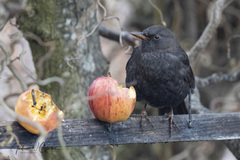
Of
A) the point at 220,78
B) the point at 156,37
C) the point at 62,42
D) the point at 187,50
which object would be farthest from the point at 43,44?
the point at 187,50

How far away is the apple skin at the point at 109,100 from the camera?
2.20 m

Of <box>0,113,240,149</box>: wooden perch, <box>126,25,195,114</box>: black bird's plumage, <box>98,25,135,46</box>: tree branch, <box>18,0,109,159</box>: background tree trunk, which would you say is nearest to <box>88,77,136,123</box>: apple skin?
<box>0,113,240,149</box>: wooden perch

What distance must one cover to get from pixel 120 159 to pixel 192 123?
120 inches

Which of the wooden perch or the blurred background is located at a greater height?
the wooden perch

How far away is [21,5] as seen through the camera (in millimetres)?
2953

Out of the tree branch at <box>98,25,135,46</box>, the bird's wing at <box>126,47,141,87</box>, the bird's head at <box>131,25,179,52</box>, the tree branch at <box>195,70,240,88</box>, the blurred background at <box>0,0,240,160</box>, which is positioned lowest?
the blurred background at <box>0,0,240,160</box>

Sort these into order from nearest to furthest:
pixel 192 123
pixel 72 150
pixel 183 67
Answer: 1. pixel 192 123
2. pixel 183 67
3. pixel 72 150

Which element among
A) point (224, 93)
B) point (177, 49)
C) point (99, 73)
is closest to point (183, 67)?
point (177, 49)

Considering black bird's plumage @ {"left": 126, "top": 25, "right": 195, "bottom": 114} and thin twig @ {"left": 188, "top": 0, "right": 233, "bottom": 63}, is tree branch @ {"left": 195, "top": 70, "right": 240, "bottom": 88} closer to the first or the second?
thin twig @ {"left": 188, "top": 0, "right": 233, "bottom": 63}

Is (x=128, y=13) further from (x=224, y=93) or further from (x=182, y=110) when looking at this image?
(x=182, y=110)

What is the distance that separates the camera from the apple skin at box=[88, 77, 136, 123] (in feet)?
7.20

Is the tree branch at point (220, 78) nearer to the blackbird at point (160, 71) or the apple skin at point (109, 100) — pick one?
the blackbird at point (160, 71)

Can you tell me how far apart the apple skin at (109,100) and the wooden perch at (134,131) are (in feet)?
0.51

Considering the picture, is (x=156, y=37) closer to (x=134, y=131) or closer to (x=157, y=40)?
(x=157, y=40)
